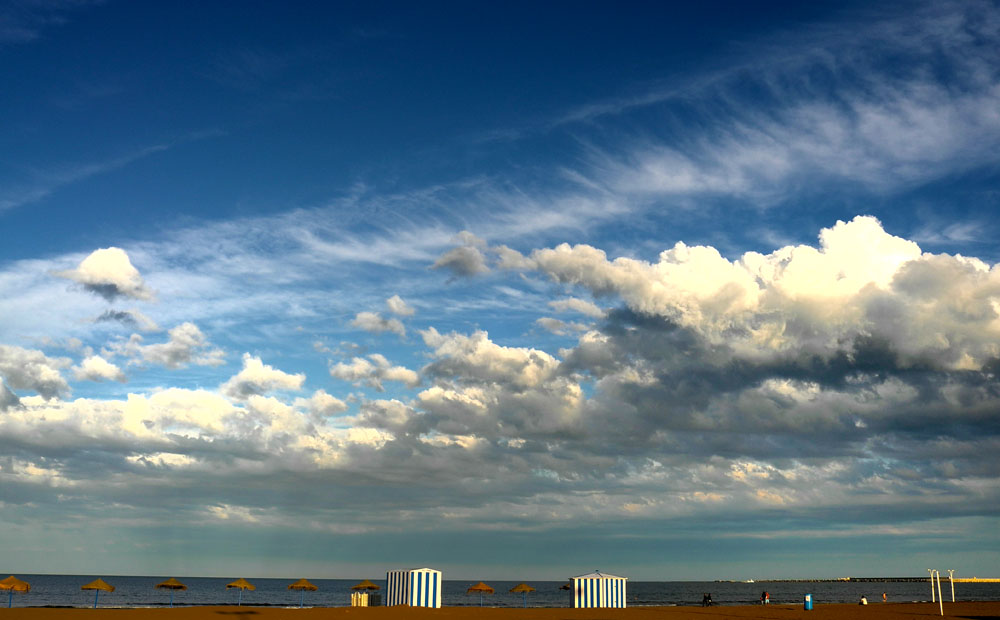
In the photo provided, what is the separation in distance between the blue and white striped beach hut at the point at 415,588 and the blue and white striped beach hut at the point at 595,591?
858 centimetres

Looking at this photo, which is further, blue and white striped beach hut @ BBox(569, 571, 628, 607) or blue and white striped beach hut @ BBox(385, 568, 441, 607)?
blue and white striped beach hut @ BBox(569, 571, 628, 607)

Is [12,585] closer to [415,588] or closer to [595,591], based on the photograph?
[415,588]

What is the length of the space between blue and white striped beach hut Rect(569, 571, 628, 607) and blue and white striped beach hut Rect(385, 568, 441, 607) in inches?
338

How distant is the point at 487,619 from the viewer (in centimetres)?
4000

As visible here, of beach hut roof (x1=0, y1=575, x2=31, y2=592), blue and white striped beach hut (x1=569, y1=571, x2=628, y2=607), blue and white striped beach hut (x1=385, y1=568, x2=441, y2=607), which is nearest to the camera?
blue and white striped beach hut (x1=385, y1=568, x2=441, y2=607)

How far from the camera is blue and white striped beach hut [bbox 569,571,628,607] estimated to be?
49.3 meters

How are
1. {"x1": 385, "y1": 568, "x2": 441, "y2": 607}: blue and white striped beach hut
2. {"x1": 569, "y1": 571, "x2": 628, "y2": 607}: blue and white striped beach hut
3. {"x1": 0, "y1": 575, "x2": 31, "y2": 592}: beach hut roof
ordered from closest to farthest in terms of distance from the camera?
{"x1": 385, "y1": 568, "x2": 441, "y2": 607}: blue and white striped beach hut
{"x1": 569, "y1": 571, "x2": 628, "y2": 607}: blue and white striped beach hut
{"x1": 0, "y1": 575, "x2": 31, "y2": 592}: beach hut roof

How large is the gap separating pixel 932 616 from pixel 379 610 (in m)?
35.2

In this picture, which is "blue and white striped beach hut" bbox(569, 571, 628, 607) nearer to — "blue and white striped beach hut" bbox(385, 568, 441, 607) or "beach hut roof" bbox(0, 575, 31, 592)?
"blue and white striped beach hut" bbox(385, 568, 441, 607)

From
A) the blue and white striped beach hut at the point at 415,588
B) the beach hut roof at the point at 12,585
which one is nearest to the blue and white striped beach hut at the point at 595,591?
the blue and white striped beach hut at the point at 415,588

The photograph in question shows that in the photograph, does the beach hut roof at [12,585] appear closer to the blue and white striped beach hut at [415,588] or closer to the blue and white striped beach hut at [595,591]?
the blue and white striped beach hut at [415,588]

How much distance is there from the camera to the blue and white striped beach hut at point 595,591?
49.3 m

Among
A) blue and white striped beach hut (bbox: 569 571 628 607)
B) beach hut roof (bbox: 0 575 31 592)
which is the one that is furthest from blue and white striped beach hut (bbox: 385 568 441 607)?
beach hut roof (bbox: 0 575 31 592)

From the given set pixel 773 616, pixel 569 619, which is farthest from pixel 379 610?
pixel 773 616
